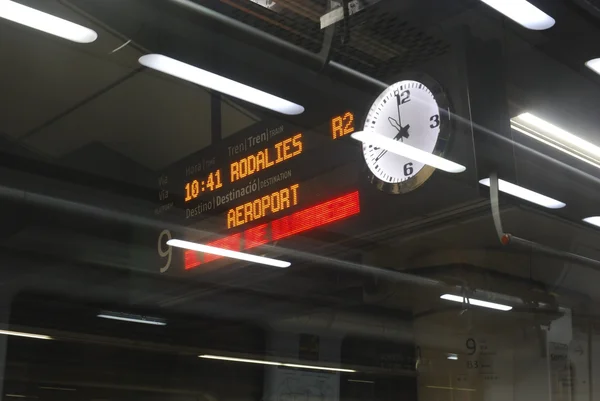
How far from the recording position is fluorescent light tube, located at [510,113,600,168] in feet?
11.5

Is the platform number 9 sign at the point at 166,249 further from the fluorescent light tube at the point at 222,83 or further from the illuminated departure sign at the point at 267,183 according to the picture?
the fluorescent light tube at the point at 222,83

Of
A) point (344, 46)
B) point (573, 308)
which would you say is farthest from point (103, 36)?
point (573, 308)

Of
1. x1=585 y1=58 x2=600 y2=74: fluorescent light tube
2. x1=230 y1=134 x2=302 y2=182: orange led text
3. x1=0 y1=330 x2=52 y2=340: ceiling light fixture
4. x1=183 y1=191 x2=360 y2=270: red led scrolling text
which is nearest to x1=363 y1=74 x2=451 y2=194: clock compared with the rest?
x1=183 y1=191 x2=360 y2=270: red led scrolling text

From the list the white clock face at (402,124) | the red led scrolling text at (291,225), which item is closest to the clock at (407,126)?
the white clock face at (402,124)

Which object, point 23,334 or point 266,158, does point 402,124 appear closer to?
point 266,158

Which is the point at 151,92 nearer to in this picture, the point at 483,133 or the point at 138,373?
the point at 483,133

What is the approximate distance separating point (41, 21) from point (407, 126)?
1.38m

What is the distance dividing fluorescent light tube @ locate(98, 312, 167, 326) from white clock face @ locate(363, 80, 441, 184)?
4423 millimetres

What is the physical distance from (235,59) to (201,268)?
1006 mm

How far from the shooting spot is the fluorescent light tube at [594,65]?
2.82 m

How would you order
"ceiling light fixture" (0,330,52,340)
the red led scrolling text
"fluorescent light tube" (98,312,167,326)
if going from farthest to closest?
"fluorescent light tube" (98,312,167,326) → "ceiling light fixture" (0,330,52,340) → the red led scrolling text

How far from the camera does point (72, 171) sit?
4.71 meters

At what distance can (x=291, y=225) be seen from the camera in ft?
9.20

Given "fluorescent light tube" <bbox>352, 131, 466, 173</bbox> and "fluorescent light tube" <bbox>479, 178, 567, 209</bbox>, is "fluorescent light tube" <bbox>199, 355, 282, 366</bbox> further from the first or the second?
"fluorescent light tube" <bbox>352, 131, 466, 173</bbox>
